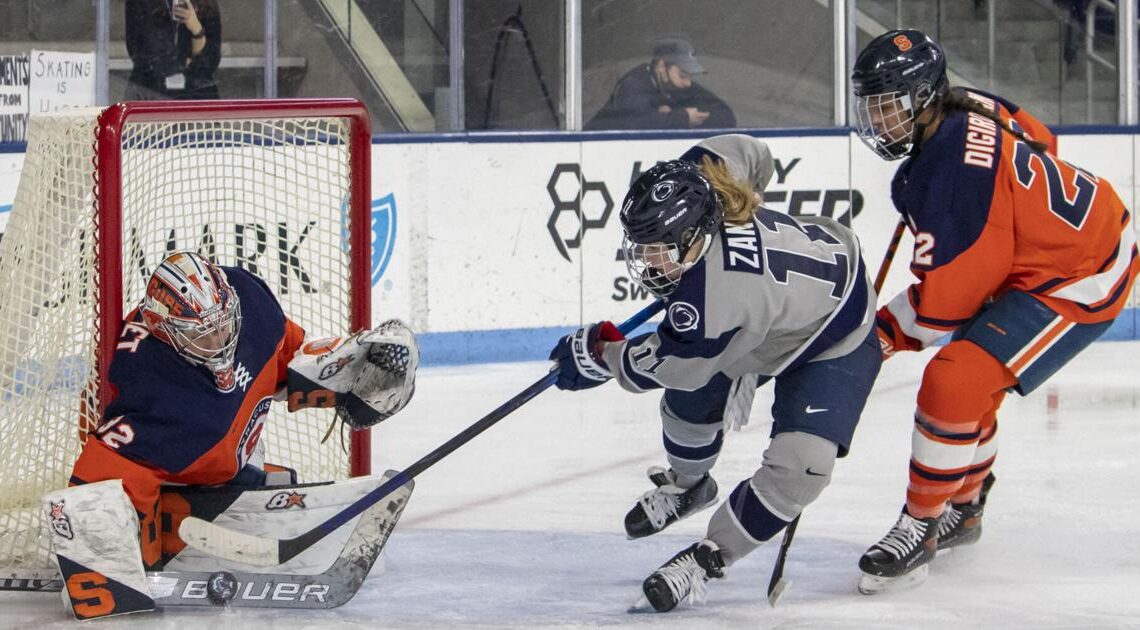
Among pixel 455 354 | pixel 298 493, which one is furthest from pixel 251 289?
pixel 455 354

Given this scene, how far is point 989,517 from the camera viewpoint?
319 centimetres

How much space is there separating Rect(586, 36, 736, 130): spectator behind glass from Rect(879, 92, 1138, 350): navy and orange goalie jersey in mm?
3103

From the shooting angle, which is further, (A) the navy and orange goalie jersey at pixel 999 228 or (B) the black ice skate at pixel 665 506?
(B) the black ice skate at pixel 665 506

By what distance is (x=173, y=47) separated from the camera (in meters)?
5.31

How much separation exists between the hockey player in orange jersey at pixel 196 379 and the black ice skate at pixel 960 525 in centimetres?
104

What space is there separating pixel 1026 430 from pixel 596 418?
3.89ft

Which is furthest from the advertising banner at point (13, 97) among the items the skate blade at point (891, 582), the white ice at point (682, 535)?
the skate blade at point (891, 582)

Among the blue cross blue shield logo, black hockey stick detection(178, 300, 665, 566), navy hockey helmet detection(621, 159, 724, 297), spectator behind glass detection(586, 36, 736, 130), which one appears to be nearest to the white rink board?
the blue cross blue shield logo

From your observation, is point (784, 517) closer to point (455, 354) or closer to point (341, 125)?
point (341, 125)

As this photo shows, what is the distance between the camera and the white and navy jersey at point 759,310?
7.75ft

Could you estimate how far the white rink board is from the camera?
5.39 m

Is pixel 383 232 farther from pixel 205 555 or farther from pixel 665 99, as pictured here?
pixel 205 555

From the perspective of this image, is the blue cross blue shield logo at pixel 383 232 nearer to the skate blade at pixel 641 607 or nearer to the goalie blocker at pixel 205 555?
the goalie blocker at pixel 205 555

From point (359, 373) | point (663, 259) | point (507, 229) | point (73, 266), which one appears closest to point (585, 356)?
point (663, 259)
